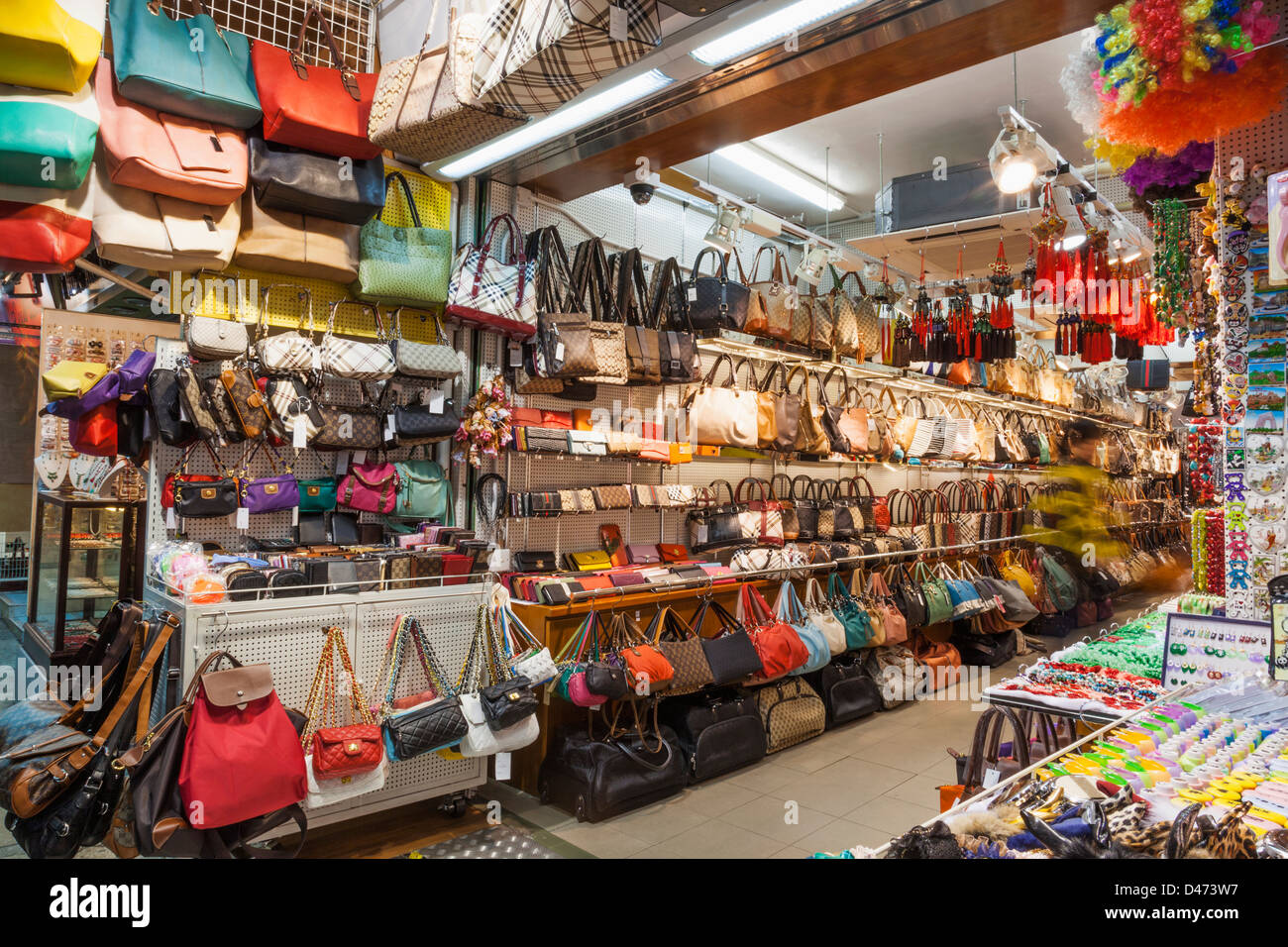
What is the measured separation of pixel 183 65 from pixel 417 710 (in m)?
2.86

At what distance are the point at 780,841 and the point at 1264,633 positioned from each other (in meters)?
2.12

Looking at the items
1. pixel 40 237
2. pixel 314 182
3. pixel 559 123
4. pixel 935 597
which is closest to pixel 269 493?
pixel 40 237

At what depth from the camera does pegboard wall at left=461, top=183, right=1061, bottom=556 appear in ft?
16.0

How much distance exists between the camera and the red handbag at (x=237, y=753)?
2.68 m

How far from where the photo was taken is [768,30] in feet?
10.8

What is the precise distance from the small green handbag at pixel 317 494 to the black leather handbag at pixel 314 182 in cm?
131

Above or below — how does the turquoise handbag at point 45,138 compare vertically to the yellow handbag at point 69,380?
above

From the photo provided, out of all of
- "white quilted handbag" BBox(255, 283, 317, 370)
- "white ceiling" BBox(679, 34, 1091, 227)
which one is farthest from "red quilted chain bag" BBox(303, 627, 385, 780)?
"white ceiling" BBox(679, 34, 1091, 227)

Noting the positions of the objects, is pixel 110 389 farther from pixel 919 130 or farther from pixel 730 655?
pixel 919 130

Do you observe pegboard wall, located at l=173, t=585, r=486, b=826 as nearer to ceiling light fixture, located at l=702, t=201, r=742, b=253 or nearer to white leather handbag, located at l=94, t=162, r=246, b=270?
white leather handbag, located at l=94, t=162, r=246, b=270

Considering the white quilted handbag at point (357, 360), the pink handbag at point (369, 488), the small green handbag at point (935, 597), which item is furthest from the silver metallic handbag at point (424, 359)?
the small green handbag at point (935, 597)

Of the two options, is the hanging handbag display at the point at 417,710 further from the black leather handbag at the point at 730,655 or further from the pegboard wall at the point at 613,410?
the black leather handbag at the point at 730,655

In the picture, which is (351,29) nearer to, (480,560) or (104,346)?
(104,346)

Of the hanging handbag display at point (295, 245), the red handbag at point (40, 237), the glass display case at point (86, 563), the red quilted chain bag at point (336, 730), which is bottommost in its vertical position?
the red quilted chain bag at point (336, 730)
